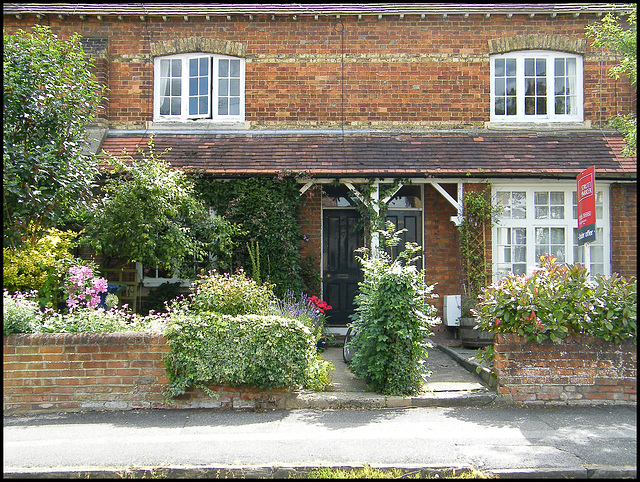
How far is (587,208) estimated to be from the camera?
22.6 feet

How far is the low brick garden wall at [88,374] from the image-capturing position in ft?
19.7

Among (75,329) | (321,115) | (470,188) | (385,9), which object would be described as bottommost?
(75,329)

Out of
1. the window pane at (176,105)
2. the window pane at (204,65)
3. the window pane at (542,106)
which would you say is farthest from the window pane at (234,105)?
the window pane at (542,106)

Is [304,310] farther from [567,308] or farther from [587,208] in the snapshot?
[587,208]

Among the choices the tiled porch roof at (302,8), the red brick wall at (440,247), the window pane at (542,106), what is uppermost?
the tiled porch roof at (302,8)

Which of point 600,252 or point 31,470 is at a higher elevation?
point 600,252

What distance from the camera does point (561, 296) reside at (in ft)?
20.2

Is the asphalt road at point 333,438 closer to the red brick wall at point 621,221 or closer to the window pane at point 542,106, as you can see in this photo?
the red brick wall at point 621,221

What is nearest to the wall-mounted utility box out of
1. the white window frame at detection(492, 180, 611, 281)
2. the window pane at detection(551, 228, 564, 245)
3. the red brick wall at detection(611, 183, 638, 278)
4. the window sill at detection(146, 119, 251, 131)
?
the white window frame at detection(492, 180, 611, 281)

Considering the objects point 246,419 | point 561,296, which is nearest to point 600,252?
point 561,296

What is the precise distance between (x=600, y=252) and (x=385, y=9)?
255 inches

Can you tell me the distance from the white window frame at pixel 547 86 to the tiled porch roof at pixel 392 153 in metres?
0.52

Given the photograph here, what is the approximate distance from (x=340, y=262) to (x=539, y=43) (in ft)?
19.9

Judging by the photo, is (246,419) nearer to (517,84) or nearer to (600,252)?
(600,252)
